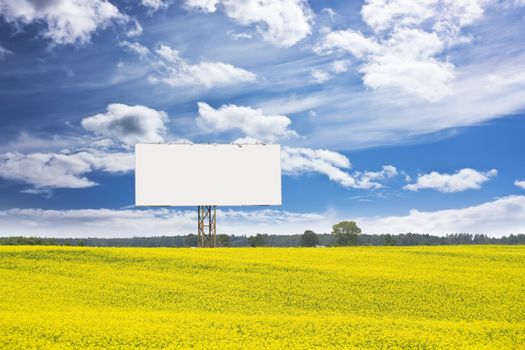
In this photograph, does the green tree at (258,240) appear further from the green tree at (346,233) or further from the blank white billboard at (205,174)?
the blank white billboard at (205,174)

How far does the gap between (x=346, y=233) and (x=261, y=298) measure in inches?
2200

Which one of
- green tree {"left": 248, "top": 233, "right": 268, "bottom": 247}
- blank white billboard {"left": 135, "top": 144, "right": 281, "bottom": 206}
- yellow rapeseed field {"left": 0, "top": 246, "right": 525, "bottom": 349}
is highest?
blank white billboard {"left": 135, "top": 144, "right": 281, "bottom": 206}

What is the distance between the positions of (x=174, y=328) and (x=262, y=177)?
36.4 m

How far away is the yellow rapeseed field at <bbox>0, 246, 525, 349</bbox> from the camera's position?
24.9m

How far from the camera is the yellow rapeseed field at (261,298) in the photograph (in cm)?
2494

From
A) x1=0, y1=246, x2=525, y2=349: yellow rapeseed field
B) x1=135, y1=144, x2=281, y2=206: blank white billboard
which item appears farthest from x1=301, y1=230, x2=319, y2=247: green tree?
x1=0, y1=246, x2=525, y2=349: yellow rapeseed field

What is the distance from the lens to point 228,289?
3816cm

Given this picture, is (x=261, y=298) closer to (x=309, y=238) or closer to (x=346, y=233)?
(x=309, y=238)

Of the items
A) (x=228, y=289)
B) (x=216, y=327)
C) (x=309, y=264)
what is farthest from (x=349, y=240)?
(x=216, y=327)

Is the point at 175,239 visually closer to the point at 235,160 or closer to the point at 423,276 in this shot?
the point at 235,160

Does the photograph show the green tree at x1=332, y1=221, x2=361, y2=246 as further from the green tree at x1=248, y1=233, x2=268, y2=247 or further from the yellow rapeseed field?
the yellow rapeseed field

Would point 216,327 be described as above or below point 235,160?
below

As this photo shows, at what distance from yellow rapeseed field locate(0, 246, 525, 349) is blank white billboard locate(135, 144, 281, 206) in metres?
8.07

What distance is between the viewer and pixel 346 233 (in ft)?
298
